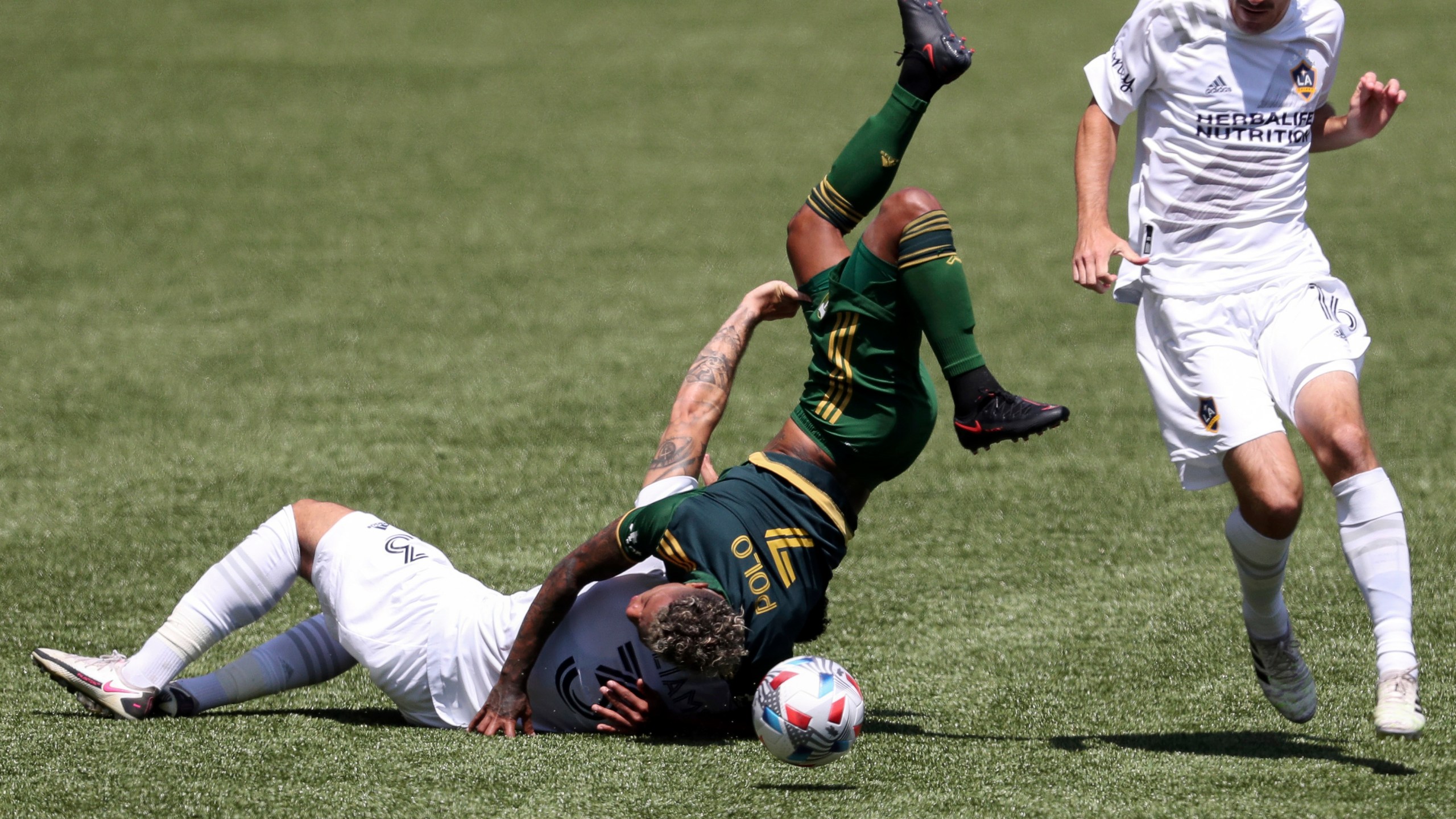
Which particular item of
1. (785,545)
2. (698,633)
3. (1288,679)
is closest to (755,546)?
(785,545)

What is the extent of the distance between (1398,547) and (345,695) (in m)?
2.87

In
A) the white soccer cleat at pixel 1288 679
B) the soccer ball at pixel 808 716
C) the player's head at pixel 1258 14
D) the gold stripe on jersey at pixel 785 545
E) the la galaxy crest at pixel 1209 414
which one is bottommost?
the white soccer cleat at pixel 1288 679

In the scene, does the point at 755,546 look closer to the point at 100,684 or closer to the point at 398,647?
the point at 398,647

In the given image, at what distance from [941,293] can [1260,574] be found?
105 cm

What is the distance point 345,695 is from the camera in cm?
457

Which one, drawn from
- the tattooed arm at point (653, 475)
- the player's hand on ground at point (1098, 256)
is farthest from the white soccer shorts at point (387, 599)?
the player's hand on ground at point (1098, 256)

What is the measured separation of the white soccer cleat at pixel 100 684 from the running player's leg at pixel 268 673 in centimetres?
6

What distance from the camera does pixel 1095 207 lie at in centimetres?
396

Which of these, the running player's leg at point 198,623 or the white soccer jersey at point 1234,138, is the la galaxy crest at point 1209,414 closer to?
the white soccer jersey at point 1234,138

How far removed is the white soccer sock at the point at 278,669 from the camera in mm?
4215

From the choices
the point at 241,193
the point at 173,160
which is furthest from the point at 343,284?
the point at 173,160

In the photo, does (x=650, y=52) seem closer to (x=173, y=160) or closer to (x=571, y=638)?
(x=173, y=160)

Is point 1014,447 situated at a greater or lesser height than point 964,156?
lesser

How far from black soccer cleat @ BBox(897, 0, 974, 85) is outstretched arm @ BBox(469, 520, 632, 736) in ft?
5.09
